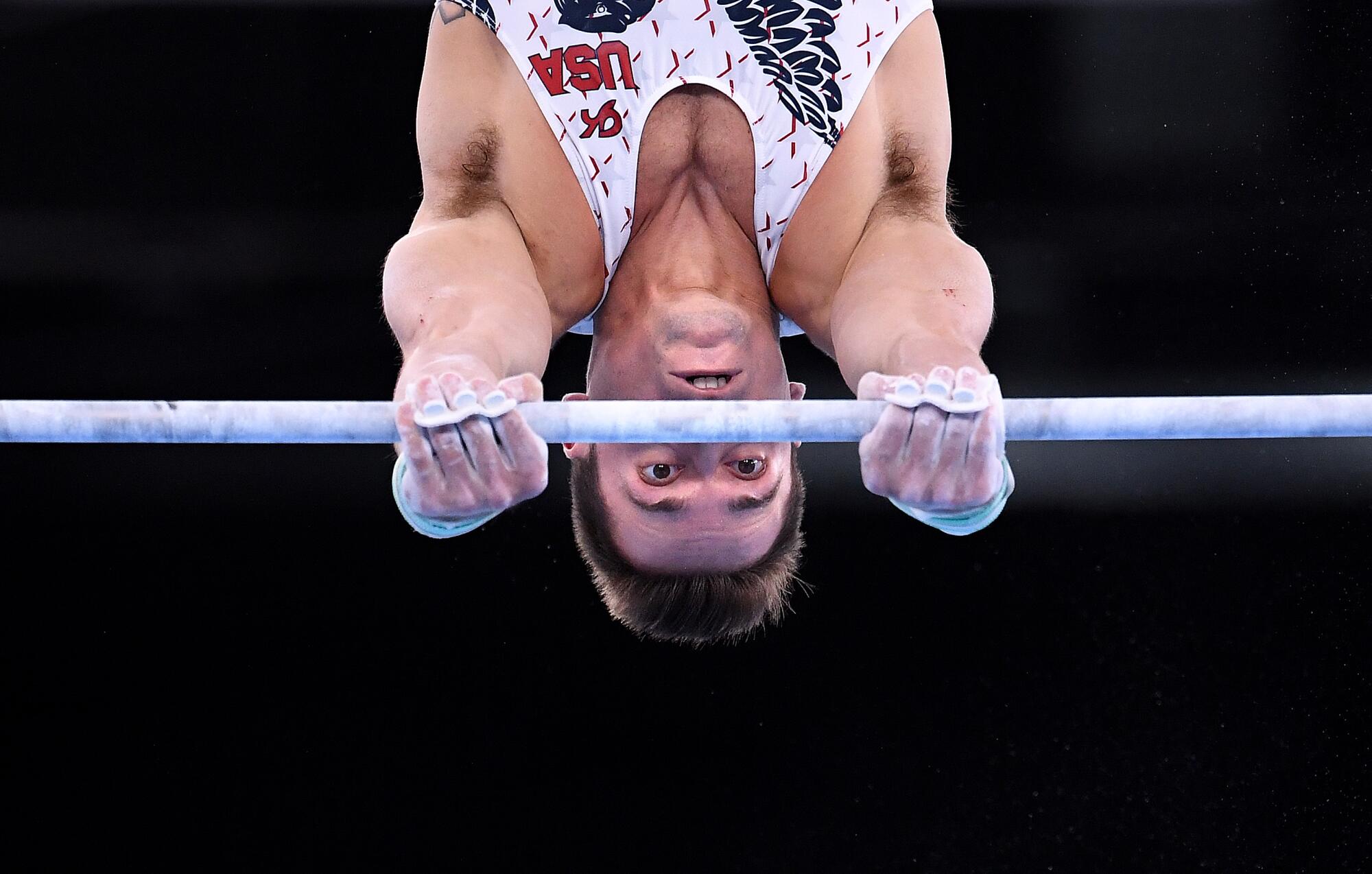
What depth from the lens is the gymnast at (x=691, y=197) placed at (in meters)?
1.29

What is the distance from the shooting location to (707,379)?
1269 millimetres

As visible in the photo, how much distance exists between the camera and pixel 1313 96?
6.96 ft

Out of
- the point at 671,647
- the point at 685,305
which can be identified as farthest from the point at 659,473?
the point at 671,647

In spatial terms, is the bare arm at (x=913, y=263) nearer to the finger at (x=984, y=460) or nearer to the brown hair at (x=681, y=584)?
the finger at (x=984, y=460)

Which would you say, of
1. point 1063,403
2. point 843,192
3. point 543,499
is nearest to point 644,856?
point 543,499

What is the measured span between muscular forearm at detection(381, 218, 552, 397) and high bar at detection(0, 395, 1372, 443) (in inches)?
2.7

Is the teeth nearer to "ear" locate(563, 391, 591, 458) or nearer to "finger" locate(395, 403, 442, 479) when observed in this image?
"ear" locate(563, 391, 591, 458)

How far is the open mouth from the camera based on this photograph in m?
1.26

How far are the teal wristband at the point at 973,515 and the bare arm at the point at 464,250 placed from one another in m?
0.34

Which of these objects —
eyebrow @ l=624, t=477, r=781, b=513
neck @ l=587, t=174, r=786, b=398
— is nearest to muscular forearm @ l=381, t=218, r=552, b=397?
neck @ l=587, t=174, r=786, b=398

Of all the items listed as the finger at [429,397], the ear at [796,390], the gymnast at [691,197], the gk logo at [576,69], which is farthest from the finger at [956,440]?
the gk logo at [576,69]

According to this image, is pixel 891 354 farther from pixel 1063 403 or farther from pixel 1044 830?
pixel 1044 830

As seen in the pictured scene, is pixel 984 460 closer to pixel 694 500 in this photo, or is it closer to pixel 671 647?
pixel 694 500

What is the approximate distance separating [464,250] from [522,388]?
274 millimetres
